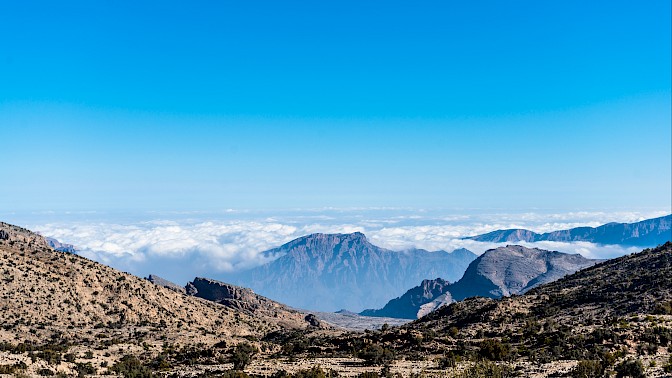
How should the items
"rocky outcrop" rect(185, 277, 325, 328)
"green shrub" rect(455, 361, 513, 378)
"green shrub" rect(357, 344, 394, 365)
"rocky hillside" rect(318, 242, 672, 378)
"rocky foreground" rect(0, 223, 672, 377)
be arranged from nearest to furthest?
"green shrub" rect(455, 361, 513, 378) < "rocky hillside" rect(318, 242, 672, 378) < "rocky foreground" rect(0, 223, 672, 377) < "green shrub" rect(357, 344, 394, 365) < "rocky outcrop" rect(185, 277, 325, 328)

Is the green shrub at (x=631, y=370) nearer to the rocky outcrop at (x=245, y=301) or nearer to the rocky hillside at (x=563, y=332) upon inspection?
the rocky hillside at (x=563, y=332)

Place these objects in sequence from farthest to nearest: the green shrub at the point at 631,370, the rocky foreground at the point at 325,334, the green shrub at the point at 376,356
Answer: the green shrub at the point at 376,356 < the rocky foreground at the point at 325,334 < the green shrub at the point at 631,370

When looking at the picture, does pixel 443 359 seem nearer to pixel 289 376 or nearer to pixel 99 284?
pixel 289 376

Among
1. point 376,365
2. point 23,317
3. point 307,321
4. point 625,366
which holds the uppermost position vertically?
point 625,366

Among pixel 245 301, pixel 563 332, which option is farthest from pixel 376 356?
pixel 245 301

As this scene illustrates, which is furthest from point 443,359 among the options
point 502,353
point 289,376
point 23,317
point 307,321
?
point 307,321

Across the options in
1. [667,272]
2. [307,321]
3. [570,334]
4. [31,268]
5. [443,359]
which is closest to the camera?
[443,359]

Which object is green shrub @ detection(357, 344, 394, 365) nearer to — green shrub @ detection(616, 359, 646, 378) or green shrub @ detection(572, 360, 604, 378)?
green shrub @ detection(572, 360, 604, 378)

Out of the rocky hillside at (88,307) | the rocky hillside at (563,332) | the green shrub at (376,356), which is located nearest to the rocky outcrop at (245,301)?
the rocky hillside at (88,307)

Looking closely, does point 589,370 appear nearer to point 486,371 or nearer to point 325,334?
point 486,371

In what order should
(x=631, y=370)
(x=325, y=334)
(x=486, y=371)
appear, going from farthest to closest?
(x=325, y=334) < (x=486, y=371) < (x=631, y=370)

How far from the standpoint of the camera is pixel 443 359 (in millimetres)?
33781

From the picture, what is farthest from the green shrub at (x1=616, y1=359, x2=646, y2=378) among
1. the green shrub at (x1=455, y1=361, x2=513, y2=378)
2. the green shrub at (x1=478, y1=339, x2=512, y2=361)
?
the green shrub at (x1=478, y1=339, x2=512, y2=361)

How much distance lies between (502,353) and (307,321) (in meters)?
93.5
